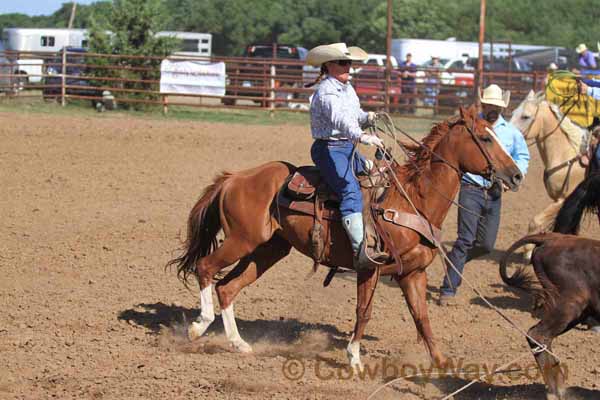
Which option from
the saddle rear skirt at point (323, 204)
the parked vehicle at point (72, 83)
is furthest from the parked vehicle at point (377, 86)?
the saddle rear skirt at point (323, 204)

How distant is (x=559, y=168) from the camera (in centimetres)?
978

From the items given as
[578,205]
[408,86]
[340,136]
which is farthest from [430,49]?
[340,136]

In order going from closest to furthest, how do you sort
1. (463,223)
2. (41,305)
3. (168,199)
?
(41,305), (463,223), (168,199)

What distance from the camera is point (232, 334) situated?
6418mm

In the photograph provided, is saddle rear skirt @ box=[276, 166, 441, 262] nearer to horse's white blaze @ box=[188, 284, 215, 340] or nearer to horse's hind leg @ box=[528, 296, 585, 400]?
horse's white blaze @ box=[188, 284, 215, 340]

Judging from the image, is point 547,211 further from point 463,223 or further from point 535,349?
point 535,349

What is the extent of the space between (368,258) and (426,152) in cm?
90

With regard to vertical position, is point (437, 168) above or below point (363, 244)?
above

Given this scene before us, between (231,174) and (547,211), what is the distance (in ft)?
13.1

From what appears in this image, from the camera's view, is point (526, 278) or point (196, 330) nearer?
point (526, 278)

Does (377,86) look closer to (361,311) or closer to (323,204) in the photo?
(323,204)

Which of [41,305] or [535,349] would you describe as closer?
[535,349]

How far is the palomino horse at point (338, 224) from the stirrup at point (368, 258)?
0.26 ft

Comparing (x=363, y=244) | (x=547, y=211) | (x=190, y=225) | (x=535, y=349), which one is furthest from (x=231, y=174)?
(x=547, y=211)
